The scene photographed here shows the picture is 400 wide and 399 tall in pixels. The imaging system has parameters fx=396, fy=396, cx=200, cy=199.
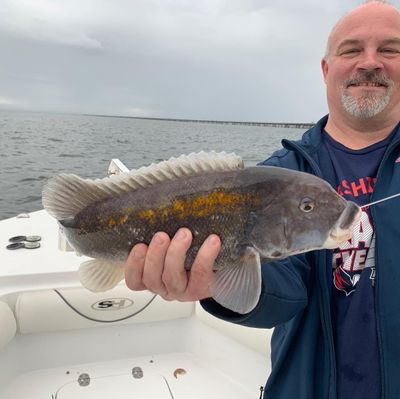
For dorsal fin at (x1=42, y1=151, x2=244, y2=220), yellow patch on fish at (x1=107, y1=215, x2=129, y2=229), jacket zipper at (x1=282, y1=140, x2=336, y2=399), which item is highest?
dorsal fin at (x1=42, y1=151, x2=244, y2=220)

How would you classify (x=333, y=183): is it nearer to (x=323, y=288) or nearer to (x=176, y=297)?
(x=323, y=288)

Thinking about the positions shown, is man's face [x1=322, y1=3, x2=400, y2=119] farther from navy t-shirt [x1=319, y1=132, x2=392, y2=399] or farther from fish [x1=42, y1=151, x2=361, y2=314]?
fish [x1=42, y1=151, x2=361, y2=314]

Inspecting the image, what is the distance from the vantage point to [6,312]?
3895 millimetres

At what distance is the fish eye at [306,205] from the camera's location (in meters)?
2.10

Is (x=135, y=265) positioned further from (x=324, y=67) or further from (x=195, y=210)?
(x=324, y=67)

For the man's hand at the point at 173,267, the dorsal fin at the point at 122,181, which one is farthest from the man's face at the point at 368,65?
the man's hand at the point at 173,267

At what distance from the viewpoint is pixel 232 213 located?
82.7 inches

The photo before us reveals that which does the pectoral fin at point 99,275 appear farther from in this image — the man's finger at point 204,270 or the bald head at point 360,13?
the bald head at point 360,13

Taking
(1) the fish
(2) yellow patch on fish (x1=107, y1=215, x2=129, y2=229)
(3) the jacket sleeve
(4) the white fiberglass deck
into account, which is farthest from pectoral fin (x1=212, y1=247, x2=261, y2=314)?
(4) the white fiberglass deck

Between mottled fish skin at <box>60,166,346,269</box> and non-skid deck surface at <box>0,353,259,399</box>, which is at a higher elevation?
mottled fish skin at <box>60,166,346,269</box>

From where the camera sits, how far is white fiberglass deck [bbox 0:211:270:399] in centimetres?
418

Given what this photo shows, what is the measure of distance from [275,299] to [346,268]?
1.72 ft

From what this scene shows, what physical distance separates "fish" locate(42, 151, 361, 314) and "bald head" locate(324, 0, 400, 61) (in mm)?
1441

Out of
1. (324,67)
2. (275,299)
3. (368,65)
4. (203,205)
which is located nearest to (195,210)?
(203,205)
